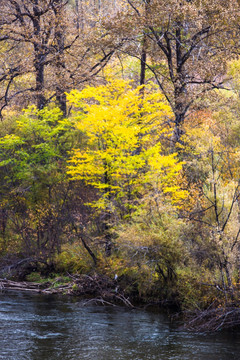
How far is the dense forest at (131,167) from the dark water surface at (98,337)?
3.36 feet

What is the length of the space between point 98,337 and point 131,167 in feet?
24.7

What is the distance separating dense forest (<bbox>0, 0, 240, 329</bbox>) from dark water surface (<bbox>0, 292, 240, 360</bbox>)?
3.36 ft

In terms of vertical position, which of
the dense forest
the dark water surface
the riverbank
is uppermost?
the dense forest

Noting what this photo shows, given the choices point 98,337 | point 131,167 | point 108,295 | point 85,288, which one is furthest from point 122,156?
point 98,337

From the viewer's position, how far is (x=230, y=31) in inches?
843

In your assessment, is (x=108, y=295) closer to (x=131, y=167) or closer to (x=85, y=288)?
(x=85, y=288)

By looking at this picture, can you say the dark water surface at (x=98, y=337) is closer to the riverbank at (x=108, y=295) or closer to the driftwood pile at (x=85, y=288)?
the riverbank at (x=108, y=295)

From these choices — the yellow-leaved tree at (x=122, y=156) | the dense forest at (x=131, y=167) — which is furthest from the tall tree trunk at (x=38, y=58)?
the yellow-leaved tree at (x=122, y=156)

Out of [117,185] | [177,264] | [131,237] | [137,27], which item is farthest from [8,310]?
[137,27]

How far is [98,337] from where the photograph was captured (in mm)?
11055

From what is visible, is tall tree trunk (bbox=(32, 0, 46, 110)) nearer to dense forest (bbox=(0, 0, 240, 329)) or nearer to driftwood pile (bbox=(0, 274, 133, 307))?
dense forest (bbox=(0, 0, 240, 329))

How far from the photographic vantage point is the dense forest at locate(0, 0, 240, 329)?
42.7ft

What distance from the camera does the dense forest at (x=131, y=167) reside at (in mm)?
13023

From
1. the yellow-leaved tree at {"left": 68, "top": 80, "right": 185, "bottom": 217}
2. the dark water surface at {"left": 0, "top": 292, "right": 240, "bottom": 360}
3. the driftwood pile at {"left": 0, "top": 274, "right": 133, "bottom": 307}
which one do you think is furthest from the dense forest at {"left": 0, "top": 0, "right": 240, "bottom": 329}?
the dark water surface at {"left": 0, "top": 292, "right": 240, "bottom": 360}
